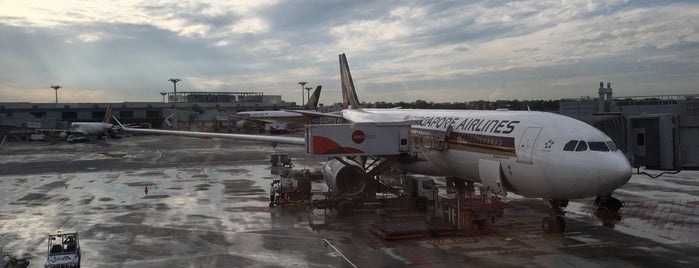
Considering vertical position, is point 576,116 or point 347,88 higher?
point 347,88

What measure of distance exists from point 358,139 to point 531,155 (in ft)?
22.3

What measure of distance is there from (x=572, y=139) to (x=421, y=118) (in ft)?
33.3

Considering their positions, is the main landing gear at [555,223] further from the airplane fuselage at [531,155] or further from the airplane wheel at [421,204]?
the airplane wheel at [421,204]

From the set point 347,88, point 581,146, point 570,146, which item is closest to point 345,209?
point 570,146

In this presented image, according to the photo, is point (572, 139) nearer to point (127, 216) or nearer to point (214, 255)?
point (214, 255)

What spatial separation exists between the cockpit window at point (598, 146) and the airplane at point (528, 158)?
24 mm

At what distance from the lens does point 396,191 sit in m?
23.2

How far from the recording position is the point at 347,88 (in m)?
45.2

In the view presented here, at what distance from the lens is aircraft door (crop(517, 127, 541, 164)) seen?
1678cm

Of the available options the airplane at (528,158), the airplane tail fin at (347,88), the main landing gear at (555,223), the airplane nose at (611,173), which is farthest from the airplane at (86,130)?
the airplane nose at (611,173)

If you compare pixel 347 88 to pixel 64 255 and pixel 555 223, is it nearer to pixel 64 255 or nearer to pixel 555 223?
pixel 555 223

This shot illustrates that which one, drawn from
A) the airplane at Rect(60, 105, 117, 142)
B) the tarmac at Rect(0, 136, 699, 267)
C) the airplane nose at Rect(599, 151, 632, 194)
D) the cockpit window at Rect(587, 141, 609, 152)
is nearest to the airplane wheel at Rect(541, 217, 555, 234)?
the tarmac at Rect(0, 136, 699, 267)

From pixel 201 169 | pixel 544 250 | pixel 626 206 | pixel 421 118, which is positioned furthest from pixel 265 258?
pixel 201 169

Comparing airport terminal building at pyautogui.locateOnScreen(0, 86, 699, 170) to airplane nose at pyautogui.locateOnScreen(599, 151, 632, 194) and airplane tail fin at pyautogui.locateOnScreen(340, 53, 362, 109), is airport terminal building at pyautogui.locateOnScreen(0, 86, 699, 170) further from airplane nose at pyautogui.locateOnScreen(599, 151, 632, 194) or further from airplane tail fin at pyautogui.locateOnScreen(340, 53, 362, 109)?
airplane tail fin at pyautogui.locateOnScreen(340, 53, 362, 109)
